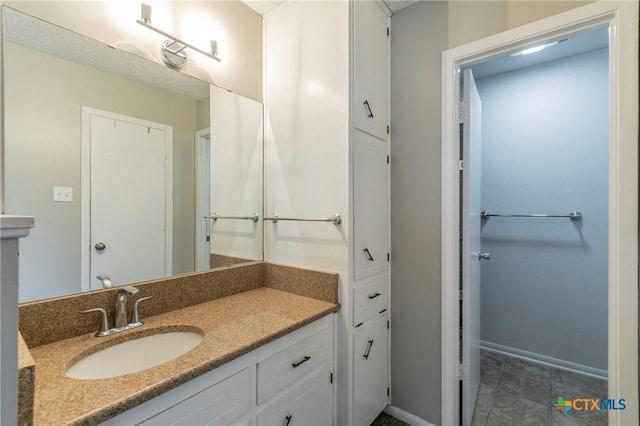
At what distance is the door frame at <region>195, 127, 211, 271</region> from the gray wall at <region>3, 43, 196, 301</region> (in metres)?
0.37

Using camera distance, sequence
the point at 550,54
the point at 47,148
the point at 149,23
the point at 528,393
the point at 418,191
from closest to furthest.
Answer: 1. the point at 47,148
2. the point at 149,23
3. the point at 418,191
4. the point at 528,393
5. the point at 550,54

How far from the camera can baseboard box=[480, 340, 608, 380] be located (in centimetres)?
222

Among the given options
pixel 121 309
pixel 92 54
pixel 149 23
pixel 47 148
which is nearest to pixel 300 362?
pixel 121 309

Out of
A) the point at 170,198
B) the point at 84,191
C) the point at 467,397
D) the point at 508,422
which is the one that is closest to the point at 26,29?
the point at 84,191

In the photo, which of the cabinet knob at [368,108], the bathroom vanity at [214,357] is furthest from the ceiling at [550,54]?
the bathroom vanity at [214,357]

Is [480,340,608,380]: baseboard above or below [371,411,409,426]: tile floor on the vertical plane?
above

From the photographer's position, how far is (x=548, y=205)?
7.84 ft

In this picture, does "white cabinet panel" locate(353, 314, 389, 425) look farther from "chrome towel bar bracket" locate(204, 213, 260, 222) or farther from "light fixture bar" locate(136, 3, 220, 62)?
"light fixture bar" locate(136, 3, 220, 62)

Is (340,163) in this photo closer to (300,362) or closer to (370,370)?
(300,362)

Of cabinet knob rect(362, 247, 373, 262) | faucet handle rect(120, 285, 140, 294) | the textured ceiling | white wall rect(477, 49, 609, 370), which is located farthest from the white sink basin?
white wall rect(477, 49, 609, 370)

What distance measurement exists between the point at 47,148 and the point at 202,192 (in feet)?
2.07

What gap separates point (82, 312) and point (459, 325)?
Result: 1753mm

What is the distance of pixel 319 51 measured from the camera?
155 cm

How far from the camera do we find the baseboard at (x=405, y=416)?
1.68 m
